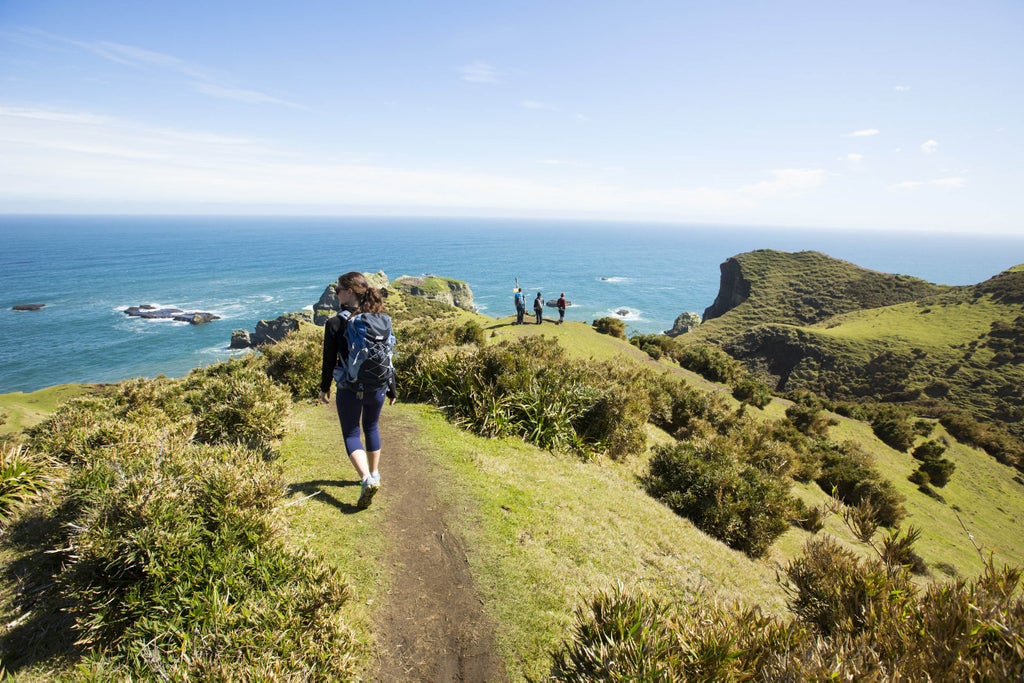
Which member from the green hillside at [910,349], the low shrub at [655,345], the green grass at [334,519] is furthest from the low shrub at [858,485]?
the green hillside at [910,349]

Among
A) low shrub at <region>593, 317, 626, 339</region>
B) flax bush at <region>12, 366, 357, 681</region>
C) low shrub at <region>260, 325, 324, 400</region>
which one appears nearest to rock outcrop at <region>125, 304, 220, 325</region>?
low shrub at <region>593, 317, 626, 339</region>

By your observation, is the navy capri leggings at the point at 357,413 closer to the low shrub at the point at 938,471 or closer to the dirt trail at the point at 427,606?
the dirt trail at the point at 427,606

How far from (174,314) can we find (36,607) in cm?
11069

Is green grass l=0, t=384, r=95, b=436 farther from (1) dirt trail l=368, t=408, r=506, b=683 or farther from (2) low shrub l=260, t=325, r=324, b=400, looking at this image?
(1) dirt trail l=368, t=408, r=506, b=683

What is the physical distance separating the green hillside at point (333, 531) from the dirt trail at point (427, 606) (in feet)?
0.34

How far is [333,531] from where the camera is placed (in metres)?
5.68

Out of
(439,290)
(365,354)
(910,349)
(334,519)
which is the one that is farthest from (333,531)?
(439,290)

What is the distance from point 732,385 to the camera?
29.4 meters

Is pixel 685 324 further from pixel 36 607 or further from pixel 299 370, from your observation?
pixel 36 607

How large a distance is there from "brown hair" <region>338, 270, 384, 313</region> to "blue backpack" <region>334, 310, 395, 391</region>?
11 cm

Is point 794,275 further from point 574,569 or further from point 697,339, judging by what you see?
point 574,569

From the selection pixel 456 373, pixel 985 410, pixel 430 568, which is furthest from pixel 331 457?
pixel 985 410

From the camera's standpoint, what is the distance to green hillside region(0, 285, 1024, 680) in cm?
370

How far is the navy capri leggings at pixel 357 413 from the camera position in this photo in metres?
5.72
